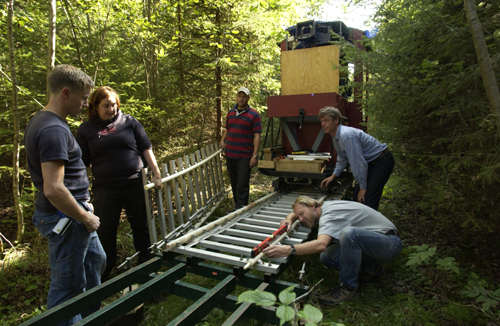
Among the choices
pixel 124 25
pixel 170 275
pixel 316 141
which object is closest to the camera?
pixel 170 275

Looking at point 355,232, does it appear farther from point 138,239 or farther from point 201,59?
point 201,59

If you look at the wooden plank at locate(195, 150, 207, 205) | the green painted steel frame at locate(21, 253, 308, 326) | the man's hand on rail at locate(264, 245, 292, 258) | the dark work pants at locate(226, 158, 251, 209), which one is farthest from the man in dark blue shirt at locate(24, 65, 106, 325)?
the dark work pants at locate(226, 158, 251, 209)

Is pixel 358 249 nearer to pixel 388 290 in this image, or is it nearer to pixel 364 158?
pixel 388 290

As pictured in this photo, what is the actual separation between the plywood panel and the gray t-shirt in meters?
3.26

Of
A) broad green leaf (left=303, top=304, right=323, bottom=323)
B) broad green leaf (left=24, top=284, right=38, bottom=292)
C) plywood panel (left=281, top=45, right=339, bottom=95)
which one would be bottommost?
broad green leaf (left=24, top=284, right=38, bottom=292)

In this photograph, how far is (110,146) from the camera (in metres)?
3.15

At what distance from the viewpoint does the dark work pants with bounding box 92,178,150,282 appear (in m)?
3.23

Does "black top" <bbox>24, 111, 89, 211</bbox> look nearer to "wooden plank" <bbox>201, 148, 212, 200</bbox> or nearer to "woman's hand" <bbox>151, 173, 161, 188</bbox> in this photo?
"woman's hand" <bbox>151, 173, 161, 188</bbox>

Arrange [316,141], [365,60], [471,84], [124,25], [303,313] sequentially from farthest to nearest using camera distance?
[316,141] → [124,25] → [365,60] → [471,84] → [303,313]

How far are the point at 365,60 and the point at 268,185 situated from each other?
4.79m

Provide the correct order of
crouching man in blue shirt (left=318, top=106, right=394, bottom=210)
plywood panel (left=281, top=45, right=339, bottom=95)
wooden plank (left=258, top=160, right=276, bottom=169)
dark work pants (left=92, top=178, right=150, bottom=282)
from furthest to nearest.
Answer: plywood panel (left=281, top=45, right=339, bottom=95)
wooden plank (left=258, top=160, right=276, bottom=169)
crouching man in blue shirt (left=318, top=106, right=394, bottom=210)
dark work pants (left=92, top=178, right=150, bottom=282)

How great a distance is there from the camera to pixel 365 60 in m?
4.39

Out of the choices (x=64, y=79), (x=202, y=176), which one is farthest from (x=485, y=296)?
(x=64, y=79)

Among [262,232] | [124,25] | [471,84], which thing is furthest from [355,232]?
[124,25]
